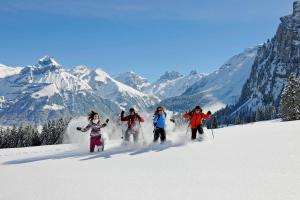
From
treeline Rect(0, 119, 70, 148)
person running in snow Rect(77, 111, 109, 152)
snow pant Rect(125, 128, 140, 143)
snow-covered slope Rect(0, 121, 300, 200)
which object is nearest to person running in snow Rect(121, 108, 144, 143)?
snow pant Rect(125, 128, 140, 143)

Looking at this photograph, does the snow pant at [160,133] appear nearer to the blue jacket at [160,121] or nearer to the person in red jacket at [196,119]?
the blue jacket at [160,121]

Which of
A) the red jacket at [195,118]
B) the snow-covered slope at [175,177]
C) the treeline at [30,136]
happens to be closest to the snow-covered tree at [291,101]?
the red jacket at [195,118]

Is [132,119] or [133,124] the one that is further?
[132,119]

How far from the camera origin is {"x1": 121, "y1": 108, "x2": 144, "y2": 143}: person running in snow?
66.6 feet

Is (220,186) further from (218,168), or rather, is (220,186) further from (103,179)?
(103,179)

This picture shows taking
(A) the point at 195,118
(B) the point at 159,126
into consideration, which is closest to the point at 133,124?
(B) the point at 159,126

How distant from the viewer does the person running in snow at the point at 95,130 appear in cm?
1877

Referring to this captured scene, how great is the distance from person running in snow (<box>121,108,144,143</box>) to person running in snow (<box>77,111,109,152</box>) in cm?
139

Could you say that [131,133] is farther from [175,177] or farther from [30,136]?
[30,136]

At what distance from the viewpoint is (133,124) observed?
20312mm

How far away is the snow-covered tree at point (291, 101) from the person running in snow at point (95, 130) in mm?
47791

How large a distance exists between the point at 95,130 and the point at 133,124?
208 cm

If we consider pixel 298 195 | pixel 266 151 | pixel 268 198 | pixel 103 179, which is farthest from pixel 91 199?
pixel 266 151

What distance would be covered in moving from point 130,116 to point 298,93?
160ft
